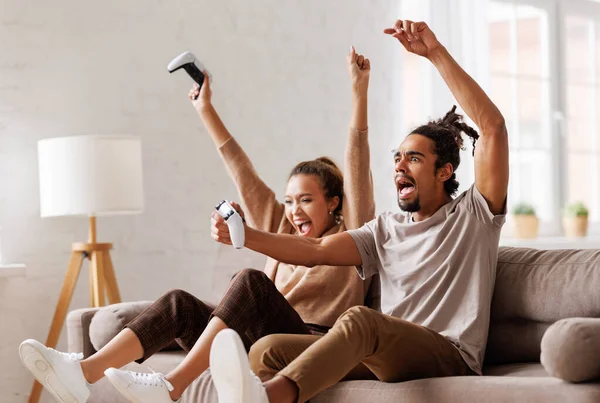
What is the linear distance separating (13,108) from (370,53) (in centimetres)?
210

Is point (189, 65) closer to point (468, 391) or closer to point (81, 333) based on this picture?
point (81, 333)

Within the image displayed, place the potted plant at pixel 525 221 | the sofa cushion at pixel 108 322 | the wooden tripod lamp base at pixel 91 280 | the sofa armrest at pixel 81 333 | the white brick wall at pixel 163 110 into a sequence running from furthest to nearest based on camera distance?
the potted plant at pixel 525 221 → the white brick wall at pixel 163 110 → the wooden tripod lamp base at pixel 91 280 → the sofa armrest at pixel 81 333 → the sofa cushion at pixel 108 322

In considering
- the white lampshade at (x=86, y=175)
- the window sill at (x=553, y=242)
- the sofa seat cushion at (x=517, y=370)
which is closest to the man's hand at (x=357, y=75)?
the sofa seat cushion at (x=517, y=370)

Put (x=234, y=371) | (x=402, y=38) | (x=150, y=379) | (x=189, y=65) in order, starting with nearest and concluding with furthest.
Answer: (x=234, y=371)
(x=150, y=379)
(x=402, y=38)
(x=189, y=65)

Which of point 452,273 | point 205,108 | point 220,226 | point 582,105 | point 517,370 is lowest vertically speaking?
point 517,370

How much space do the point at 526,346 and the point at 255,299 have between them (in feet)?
2.53

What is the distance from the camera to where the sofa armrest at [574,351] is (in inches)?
75.5

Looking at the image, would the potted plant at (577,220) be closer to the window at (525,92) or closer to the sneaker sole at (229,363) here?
the window at (525,92)

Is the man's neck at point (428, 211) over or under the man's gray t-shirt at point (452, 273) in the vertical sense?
over

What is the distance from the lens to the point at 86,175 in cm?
355

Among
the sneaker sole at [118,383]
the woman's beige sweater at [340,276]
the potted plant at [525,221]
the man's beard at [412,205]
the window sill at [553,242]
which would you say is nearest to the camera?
the sneaker sole at [118,383]

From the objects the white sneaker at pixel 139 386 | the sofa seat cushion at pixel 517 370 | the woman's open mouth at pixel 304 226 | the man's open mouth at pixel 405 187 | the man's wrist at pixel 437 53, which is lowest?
the sofa seat cushion at pixel 517 370

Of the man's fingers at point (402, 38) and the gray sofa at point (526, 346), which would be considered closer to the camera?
the gray sofa at point (526, 346)

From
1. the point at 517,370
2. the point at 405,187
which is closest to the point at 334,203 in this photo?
the point at 405,187
